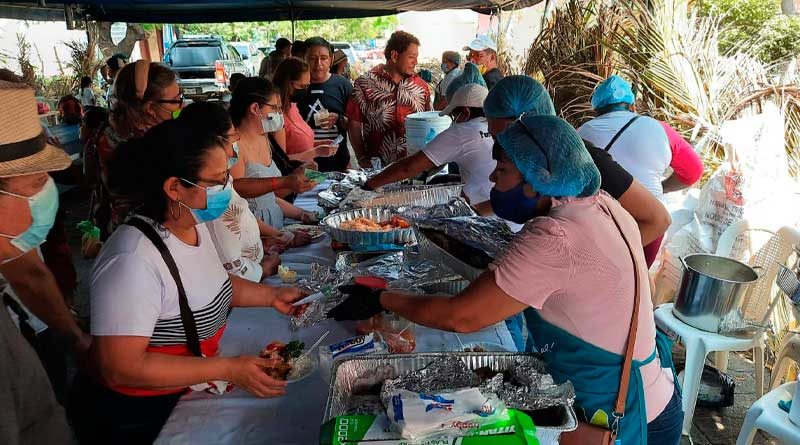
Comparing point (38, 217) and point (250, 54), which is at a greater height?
point (38, 217)

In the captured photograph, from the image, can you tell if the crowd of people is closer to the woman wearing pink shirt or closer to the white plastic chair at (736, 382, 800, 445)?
the white plastic chair at (736, 382, 800, 445)

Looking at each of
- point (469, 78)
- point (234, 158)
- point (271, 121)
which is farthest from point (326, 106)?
point (234, 158)

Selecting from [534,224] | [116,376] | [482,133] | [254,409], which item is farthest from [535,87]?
[116,376]

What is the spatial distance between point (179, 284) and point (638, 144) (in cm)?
260

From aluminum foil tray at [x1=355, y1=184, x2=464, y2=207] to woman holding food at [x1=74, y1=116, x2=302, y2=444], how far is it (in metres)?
1.58

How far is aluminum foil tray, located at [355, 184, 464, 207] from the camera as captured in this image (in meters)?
3.18

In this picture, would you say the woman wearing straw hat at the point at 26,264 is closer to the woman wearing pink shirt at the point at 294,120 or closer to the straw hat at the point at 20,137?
the straw hat at the point at 20,137

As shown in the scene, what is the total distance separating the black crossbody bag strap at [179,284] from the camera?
4.77 feet

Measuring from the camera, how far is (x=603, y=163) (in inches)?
81.0

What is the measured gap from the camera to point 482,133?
306cm

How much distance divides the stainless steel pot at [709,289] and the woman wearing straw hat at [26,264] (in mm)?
2698

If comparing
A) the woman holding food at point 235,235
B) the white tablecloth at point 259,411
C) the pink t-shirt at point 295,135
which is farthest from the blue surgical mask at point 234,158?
the pink t-shirt at point 295,135

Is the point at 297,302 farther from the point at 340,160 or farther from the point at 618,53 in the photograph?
the point at 618,53

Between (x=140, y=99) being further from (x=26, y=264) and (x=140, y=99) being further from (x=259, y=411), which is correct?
(x=259, y=411)
